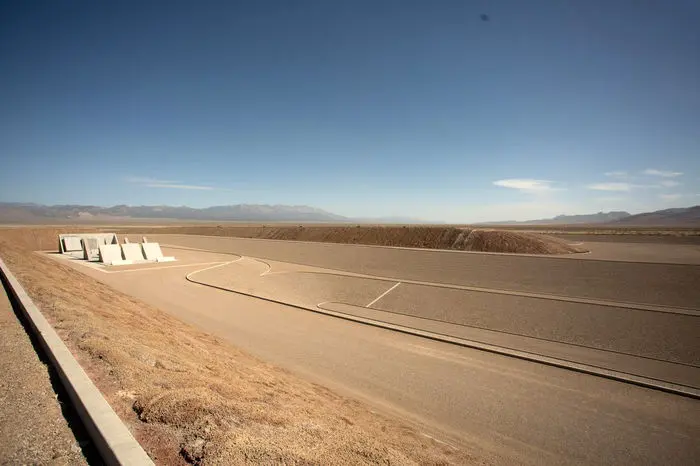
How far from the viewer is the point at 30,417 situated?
4.00 metres

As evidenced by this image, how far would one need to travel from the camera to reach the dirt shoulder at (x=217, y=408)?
4.00 metres

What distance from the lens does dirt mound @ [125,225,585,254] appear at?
35.2 meters

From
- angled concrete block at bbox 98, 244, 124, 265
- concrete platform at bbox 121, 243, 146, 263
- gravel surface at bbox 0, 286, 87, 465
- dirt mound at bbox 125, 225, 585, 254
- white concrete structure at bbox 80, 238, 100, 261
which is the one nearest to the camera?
gravel surface at bbox 0, 286, 87, 465

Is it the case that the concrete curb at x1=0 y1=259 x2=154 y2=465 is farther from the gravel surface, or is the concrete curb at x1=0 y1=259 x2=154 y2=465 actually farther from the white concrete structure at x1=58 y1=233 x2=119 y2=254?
the white concrete structure at x1=58 y1=233 x2=119 y2=254

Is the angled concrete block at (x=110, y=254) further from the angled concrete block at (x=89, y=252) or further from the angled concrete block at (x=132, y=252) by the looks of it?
the angled concrete block at (x=89, y=252)

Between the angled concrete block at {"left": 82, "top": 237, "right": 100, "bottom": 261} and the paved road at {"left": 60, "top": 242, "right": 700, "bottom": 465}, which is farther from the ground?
the angled concrete block at {"left": 82, "top": 237, "right": 100, "bottom": 261}

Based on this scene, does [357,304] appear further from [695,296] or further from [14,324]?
[695,296]

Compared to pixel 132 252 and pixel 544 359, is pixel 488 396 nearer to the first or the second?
pixel 544 359

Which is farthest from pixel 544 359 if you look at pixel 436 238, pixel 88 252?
pixel 88 252

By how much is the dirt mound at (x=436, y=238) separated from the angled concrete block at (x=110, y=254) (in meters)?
29.4

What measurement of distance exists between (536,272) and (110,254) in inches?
1404

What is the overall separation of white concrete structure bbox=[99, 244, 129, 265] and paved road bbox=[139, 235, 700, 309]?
16.8 meters

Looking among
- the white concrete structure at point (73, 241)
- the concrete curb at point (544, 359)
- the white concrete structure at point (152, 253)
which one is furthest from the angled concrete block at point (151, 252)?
the concrete curb at point (544, 359)

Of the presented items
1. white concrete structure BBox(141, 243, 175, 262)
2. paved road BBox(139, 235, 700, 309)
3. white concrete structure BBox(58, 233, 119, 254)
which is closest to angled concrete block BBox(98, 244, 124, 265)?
white concrete structure BBox(141, 243, 175, 262)
